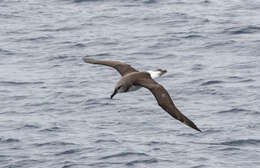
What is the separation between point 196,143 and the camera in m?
21.5

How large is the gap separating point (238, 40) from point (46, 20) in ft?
30.0

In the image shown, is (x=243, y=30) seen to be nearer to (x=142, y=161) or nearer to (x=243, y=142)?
(x=243, y=142)

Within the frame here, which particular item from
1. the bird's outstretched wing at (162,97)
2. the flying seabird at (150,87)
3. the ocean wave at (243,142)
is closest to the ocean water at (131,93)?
the ocean wave at (243,142)

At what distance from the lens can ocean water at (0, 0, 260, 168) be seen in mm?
21125

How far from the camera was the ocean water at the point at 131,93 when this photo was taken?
2112cm

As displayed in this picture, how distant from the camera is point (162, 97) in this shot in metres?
16.9

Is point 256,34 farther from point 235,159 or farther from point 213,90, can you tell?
point 235,159

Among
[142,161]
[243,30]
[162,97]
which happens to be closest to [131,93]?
[142,161]

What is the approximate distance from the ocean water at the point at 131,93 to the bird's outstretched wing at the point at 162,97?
3.41m

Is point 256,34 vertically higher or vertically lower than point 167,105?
lower

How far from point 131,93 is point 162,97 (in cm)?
879

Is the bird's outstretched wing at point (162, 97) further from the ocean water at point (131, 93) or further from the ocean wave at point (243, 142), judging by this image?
the ocean wave at point (243, 142)

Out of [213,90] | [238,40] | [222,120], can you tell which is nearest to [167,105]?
[222,120]

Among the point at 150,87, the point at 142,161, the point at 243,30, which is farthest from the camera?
the point at 243,30
